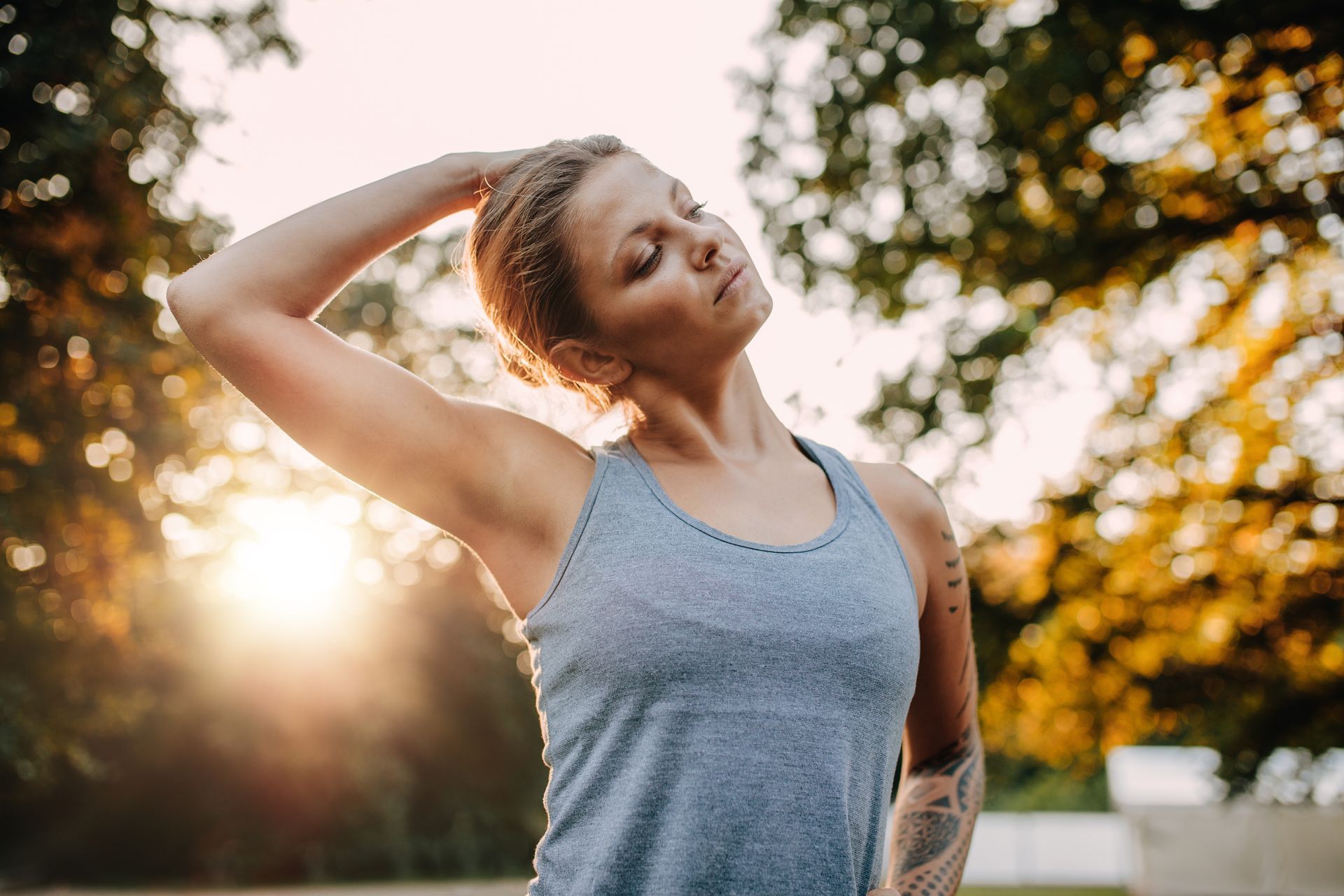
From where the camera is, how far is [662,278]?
4.86ft

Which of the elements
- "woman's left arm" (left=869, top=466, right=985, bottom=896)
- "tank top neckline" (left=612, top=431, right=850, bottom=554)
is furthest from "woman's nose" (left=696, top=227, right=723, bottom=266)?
"woman's left arm" (left=869, top=466, right=985, bottom=896)

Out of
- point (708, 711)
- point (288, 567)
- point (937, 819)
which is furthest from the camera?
point (288, 567)

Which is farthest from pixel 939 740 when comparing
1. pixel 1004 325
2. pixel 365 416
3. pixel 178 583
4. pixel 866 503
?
pixel 178 583

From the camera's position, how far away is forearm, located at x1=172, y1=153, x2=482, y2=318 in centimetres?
138

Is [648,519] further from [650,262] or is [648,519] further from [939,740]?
[939,740]

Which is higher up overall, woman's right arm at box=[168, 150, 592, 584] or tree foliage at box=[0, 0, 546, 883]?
woman's right arm at box=[168, 150, 592, 584]

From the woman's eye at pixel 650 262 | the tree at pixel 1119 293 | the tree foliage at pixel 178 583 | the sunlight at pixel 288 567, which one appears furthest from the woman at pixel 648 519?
the sunlight at pixel 288 567

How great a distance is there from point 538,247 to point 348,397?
1.25 ft

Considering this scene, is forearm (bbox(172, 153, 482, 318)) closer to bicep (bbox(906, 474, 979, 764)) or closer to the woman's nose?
the woman's nose

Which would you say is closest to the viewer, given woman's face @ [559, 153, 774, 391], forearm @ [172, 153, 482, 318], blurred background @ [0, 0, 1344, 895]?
forearm @ [172, 153, 482, 318]

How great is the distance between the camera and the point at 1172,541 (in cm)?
934

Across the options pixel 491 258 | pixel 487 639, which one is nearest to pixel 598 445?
pixel 491 258

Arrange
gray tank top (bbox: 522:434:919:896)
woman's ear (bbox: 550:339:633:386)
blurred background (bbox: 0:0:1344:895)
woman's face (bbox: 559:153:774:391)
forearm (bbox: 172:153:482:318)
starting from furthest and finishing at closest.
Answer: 1. blurred background (bbox: 0:0:1344:895)
2. woman's ear (bbox: 550:339:633:386)
3. woman's face (bbox: 559:153:774:391)
4. forearm (bbox: 172:153:482:318)
5. gray tank top (bbox: 522:434:919:896)

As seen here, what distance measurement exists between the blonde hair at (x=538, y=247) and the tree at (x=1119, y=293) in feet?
21.5
